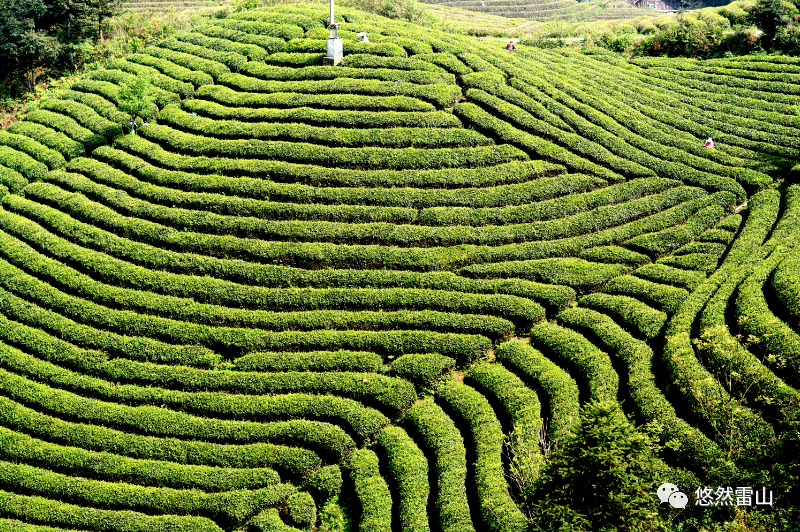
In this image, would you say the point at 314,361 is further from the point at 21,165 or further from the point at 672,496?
the point at 21,165

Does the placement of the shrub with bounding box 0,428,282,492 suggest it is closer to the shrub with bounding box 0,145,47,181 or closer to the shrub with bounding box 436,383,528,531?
the shrub with bounding box 436,383,528,531

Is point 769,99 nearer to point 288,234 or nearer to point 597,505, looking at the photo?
point 288,234

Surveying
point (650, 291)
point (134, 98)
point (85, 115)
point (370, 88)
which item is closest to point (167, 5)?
point (85, 115)

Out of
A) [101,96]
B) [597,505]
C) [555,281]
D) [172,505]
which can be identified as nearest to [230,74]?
[101,96]

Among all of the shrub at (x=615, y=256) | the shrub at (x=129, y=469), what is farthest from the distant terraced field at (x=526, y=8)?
the shrub at (x=129, y=469)

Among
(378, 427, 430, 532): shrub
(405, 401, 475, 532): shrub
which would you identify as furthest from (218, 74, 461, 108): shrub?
(378, 427, 430, 532): shrub

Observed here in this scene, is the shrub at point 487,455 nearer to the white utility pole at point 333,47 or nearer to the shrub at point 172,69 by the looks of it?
the white utility pole at point 333,47
